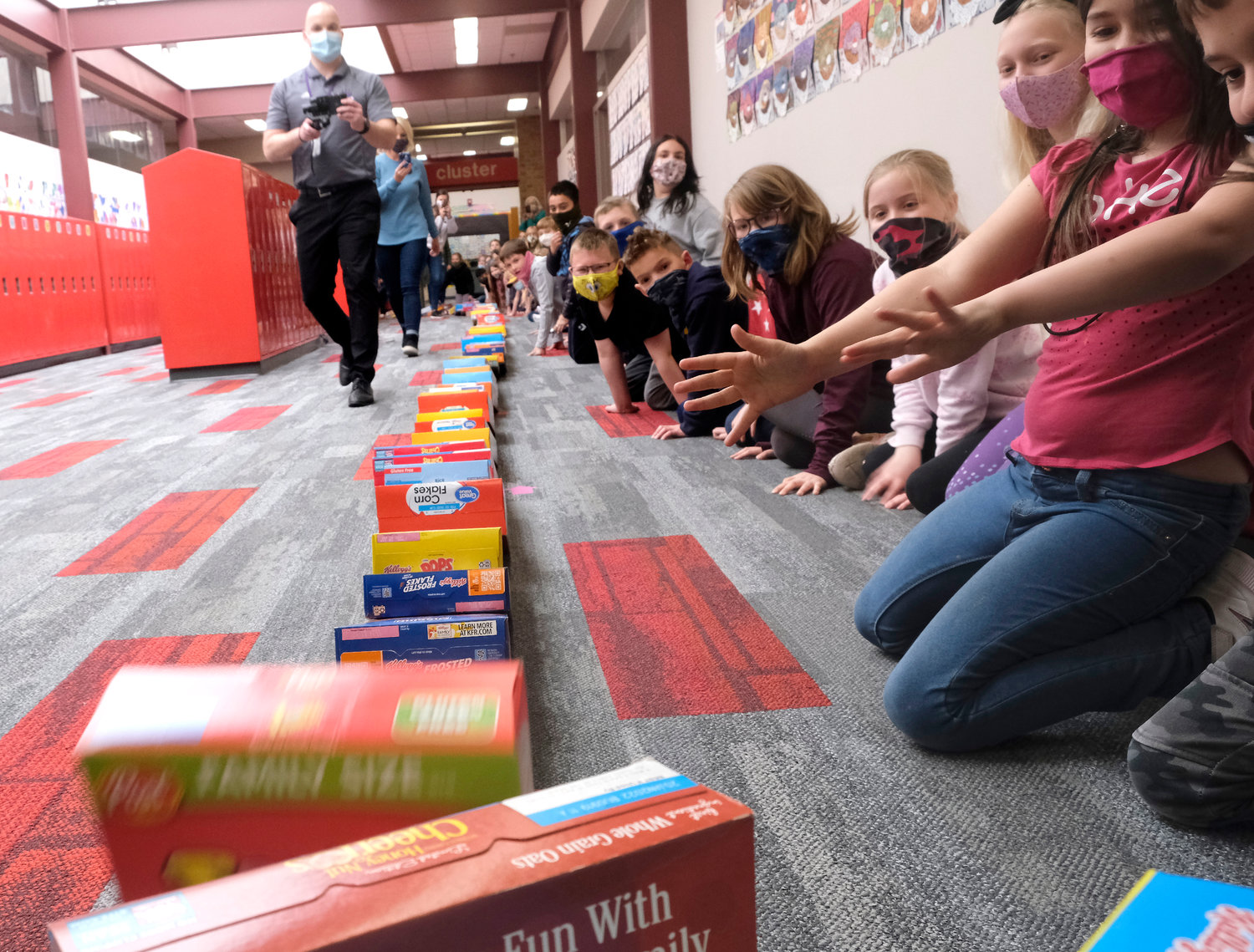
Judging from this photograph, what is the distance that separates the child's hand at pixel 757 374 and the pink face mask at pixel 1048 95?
69 centimetres

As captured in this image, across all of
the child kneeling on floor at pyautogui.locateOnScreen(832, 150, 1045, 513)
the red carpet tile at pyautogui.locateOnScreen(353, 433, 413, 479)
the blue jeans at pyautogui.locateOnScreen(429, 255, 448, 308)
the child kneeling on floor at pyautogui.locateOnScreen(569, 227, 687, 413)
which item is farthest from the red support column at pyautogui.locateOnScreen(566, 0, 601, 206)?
the child kneeling on floor at pyautogui.locateOnScreen(832, 150, 1045, 513)

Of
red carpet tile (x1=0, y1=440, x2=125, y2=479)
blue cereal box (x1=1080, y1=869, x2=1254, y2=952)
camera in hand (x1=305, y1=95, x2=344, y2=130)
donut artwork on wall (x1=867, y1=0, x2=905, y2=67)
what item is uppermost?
donut artwork on wall (x1=867, y1=0, x2=905, y2=67)

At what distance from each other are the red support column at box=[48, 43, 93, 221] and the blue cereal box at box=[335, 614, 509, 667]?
9.91 metres

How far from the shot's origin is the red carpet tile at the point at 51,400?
4188mm

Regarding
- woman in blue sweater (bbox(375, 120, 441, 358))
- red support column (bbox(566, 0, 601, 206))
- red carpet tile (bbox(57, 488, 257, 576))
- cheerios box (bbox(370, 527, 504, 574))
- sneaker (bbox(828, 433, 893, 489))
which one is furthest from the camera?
red support column (bbox(566, 0, 601, 206))

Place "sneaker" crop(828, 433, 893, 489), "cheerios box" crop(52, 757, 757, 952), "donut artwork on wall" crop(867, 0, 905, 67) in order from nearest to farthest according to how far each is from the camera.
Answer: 1. "cheerios box" crop(52, 757, 757, 952)
2. "sneaker" crop(828, 433, 893, 489)
3. "donut artwork on wall" crop(867, 0, 905, 67)

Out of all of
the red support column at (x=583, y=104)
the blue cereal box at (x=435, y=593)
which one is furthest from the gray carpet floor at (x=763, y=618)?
the red support column at (x=583, y=104)

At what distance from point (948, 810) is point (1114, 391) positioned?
0.49 m

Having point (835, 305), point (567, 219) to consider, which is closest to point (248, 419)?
point (835, 305)

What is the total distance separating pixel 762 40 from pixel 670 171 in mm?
818

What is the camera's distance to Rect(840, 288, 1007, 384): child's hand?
2.64 ft

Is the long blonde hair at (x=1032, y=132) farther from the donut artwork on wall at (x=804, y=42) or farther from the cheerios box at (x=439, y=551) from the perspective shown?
the donut artwork on wall at (x=804, y=42)

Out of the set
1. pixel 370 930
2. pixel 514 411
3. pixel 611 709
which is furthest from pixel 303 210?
pixel 370 930

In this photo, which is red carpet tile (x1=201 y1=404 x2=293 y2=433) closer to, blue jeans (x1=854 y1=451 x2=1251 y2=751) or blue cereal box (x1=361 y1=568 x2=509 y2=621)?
blue cereal box (x1=361 y1=568 x2=509 y2=621)
